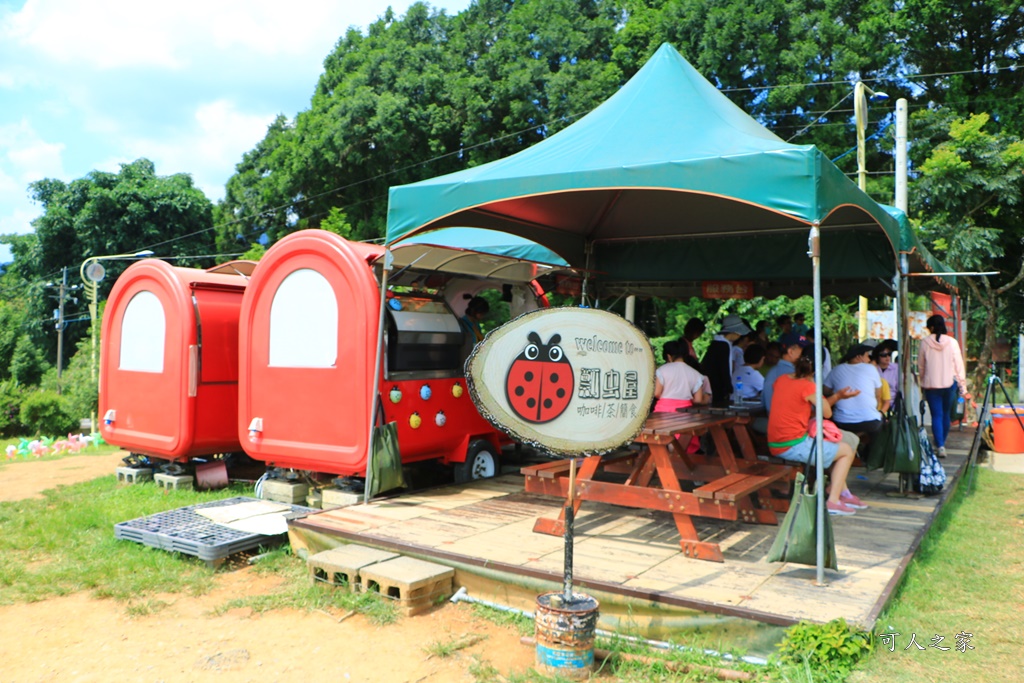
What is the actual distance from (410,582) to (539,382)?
1638 mm

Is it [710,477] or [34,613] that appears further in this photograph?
[710,477]

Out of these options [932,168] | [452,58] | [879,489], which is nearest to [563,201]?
[879,489]

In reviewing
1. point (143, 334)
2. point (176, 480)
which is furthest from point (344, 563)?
point (143, 334)

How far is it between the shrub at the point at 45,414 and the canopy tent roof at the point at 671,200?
15.5 metres

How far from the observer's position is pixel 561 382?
4230mm

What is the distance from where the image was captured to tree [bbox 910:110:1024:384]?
15031mm

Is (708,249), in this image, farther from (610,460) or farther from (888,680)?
(888,680)

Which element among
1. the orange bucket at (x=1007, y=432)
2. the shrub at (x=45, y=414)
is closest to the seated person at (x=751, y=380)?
the orange bucket at (x=1007, y=432)

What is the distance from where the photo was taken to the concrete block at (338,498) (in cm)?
698

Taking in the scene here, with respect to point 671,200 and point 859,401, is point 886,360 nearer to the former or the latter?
point 859,401

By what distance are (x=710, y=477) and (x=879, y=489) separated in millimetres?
2097

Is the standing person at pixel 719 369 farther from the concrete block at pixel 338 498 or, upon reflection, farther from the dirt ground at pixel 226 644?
the dirt ground at pixel 226 644

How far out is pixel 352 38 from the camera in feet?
93.6

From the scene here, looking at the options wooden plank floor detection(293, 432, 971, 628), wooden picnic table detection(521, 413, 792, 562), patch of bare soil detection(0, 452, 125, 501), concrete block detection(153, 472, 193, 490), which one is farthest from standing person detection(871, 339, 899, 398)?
patch of bare soil detection(0, 452, 125, 501)
